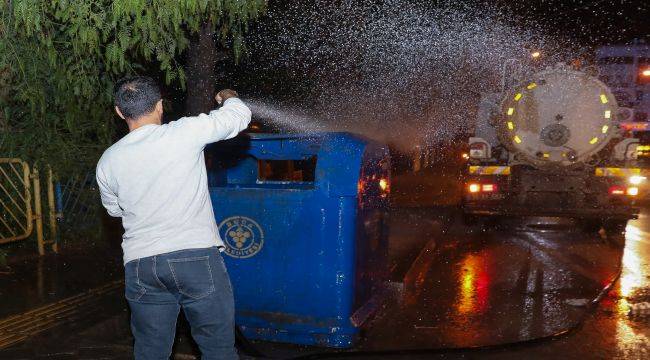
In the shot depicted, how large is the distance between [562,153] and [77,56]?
695cm

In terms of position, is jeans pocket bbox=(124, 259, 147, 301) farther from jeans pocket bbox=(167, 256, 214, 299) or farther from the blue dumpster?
the blue dumpster

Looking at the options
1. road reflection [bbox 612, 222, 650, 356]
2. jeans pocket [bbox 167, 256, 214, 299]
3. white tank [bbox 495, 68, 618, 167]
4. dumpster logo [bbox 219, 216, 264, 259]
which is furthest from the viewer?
white tank [bbox 495, 68, 618, 167]

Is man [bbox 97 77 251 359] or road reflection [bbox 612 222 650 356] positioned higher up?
man [bbox 97 77 251 359]

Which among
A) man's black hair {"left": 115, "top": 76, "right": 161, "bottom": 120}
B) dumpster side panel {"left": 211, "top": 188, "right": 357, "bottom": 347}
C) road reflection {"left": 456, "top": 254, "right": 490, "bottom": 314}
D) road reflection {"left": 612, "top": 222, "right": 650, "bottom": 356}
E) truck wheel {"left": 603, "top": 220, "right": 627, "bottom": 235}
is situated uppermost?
man's black hair {"left": 115, "top": 76, "right": 161, "bottom": 120}

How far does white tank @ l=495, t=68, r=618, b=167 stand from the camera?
8.44 m

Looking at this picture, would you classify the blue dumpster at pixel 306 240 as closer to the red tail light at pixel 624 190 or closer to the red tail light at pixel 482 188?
the red tail light at pixel 482 188

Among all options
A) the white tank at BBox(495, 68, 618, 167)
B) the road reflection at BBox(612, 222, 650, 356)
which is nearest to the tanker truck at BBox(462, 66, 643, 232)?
the white tank at BBox(495, 68, 618, 167)

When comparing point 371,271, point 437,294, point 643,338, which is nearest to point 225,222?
point 371,271

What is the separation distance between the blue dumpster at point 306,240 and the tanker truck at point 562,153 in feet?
17.3

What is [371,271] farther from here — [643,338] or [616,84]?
[616,84]

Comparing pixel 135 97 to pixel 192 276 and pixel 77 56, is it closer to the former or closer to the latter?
pixel 192 276

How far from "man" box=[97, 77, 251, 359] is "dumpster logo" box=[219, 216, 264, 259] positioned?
1409mm

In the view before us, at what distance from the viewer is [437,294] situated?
5.64m

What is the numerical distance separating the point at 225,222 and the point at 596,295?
389 centimetres
